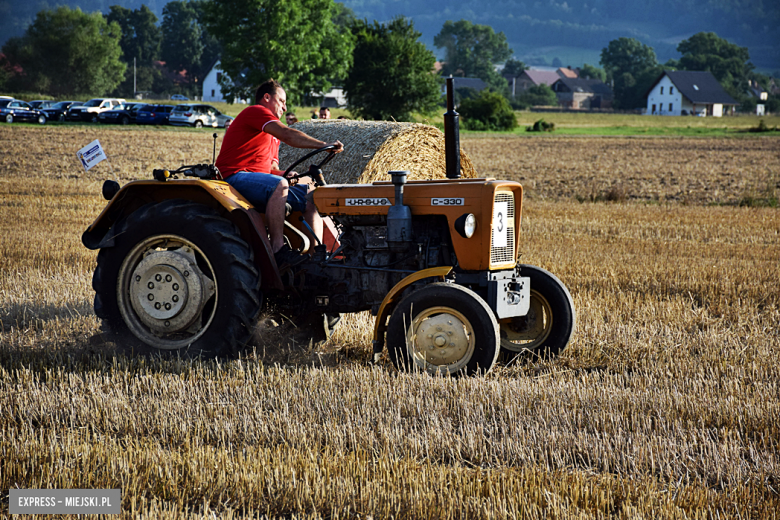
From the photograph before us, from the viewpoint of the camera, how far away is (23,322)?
20.8 feet

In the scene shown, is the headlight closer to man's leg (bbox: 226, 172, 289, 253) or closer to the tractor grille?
the tractor grille

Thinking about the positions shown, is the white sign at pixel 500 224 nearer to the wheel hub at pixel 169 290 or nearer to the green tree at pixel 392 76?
the wheel hub at pixel 169 290

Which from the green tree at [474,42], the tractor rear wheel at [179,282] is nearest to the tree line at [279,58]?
the green tree at [474,42]

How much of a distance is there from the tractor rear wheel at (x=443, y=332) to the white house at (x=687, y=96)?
105556mm

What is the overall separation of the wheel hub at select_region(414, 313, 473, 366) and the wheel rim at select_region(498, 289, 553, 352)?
772 mm

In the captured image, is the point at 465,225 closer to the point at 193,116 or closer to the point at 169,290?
the point at 169,290

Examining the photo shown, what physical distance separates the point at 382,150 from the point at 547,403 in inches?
258

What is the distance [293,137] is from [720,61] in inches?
5071

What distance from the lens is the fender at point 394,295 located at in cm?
481

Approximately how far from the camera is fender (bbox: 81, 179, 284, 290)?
5.20 m

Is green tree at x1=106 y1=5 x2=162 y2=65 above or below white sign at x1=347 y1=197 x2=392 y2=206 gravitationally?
above

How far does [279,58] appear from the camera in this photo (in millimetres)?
46031

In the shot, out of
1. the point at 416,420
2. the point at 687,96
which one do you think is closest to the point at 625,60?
the point at 687,96

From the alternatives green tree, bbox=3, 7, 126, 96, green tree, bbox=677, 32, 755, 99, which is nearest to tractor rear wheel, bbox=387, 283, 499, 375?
green tree, bbox=3, 7, 126, 96
